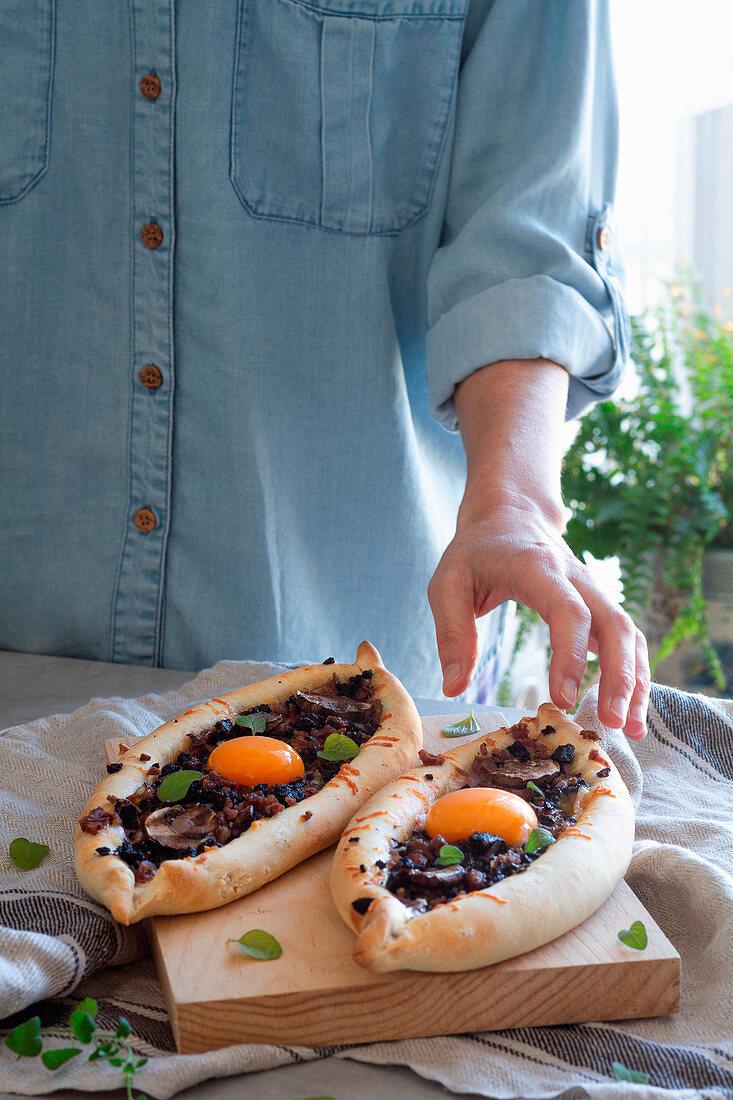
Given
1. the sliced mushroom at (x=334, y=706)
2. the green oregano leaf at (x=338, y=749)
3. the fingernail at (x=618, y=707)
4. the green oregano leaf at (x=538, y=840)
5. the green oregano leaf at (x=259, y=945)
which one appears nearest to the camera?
the green oregano leaf at (x=259, y=945)

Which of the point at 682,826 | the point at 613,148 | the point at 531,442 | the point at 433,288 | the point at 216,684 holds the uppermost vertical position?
the point at 613,148

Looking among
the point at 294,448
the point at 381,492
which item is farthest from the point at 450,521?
the point at 294,448

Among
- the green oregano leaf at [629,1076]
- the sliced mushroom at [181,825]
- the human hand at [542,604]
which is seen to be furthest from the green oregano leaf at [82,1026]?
the human hand at [542,604]

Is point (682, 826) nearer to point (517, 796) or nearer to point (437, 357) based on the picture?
point (517, 796)

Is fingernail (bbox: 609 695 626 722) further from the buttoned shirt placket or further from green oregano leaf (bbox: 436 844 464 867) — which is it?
the buttoned shirt placket

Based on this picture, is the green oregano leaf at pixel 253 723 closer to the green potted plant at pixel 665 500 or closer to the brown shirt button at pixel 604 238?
the brown shirt button at pixel 604 238
